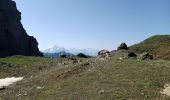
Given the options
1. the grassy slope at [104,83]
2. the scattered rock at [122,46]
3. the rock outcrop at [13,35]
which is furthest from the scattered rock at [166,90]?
the rock outcrop at [13,35]

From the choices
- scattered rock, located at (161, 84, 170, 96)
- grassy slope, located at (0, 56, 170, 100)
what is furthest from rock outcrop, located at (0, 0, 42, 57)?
scattered rock, located at (161, 84, 170, 96)

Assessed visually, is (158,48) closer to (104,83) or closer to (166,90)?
(104,83)

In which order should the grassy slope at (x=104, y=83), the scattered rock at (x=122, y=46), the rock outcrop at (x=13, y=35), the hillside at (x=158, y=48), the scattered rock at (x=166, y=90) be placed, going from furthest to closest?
the rock outcrop at (x=13, y=35) < the scattered rock at (x=122, y=46) < the hillside at (x=158, y=48) < the grassy slope at (x=104, y=83) < the scattered rock at (x=166, y=90)

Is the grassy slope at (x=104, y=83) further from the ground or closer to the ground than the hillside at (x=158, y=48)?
closer to the ground

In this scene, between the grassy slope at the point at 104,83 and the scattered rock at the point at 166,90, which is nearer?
the scattered rock at the point at 166,90

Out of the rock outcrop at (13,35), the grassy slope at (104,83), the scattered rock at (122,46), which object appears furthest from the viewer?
the rock outcrop at (13,35)

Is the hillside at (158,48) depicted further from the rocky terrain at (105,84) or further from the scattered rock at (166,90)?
the scattered rock at (166,90)

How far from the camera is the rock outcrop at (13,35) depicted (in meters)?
167

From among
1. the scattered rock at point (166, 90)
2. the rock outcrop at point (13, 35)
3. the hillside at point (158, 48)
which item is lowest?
the scattered rock at point (166, 90)

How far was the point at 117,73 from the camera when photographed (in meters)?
40.8

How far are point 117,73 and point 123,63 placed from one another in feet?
21.1

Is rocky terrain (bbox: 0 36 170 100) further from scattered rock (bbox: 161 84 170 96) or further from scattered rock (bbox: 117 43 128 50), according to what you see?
scattered rock (bbox: 117 43 128 50)

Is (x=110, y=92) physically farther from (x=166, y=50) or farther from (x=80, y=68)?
(x=166, y=50)

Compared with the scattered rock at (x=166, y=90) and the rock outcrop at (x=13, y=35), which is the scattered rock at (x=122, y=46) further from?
the rock outcrop at (x=13, y=35)
